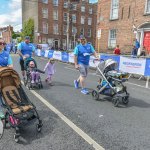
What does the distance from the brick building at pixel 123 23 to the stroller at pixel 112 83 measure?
12884mm

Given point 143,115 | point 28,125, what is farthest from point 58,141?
point 143,115

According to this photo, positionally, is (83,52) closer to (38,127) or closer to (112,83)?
(112,83)

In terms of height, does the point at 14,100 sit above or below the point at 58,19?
below

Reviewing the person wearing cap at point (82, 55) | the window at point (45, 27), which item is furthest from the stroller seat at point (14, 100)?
the window at point (45, 27)

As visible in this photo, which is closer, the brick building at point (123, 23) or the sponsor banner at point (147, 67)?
the sponsor banner at point (147, 67)

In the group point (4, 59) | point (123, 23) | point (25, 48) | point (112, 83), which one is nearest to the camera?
point (4, 59)

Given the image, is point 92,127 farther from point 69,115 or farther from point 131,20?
point 131,20

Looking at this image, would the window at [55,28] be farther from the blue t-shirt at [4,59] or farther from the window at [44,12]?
the blue t-shirt at [4,59]

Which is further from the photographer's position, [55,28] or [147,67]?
[55,28]

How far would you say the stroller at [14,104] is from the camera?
4035 millimetres

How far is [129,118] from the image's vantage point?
205 inches

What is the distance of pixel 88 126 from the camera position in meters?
4.69

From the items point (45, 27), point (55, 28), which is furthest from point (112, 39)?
point (55, 28)

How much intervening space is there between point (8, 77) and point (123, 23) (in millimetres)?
18649
